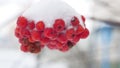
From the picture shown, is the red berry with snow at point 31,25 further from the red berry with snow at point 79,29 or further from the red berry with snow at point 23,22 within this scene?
the red berry with snow at point 79,29

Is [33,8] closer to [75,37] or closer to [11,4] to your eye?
[75,37]

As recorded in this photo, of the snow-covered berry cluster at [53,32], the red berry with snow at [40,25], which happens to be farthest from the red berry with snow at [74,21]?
the red berry with snow at [40,25]

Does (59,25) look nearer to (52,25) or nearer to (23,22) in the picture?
(52,25)

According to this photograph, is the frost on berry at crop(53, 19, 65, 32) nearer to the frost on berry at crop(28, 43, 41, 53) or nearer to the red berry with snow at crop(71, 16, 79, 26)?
the red berry with snow at crop(71, 16, 79, 26)

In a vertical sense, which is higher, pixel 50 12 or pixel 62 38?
pixel 50 12

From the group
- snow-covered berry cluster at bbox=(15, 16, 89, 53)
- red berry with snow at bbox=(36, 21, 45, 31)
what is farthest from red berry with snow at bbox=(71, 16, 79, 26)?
red berry with snow at bbox=(36, 21, 45, 31)

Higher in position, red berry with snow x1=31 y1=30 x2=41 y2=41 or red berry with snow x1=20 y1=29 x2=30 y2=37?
red berry with snow x1=20 y1=29 x2=30 y2=37

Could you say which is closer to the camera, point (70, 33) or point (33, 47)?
point (70, 33)

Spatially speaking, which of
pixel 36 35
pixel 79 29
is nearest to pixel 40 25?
pixel 36 35

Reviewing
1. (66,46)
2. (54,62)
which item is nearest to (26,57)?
(54,62)
